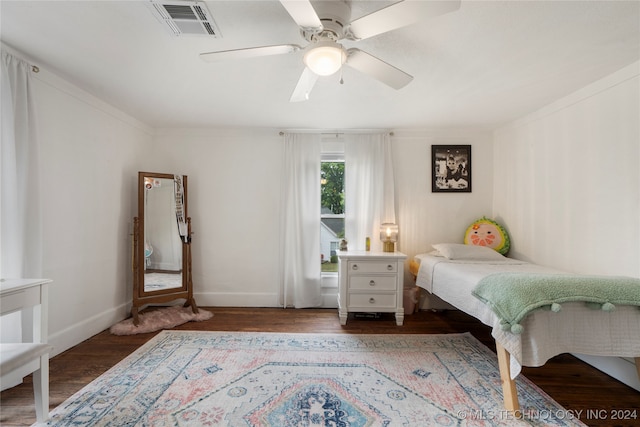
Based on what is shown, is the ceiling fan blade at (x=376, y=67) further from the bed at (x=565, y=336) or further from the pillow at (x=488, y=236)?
the pillow at (x=488, y=236)

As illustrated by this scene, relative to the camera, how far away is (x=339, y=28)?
1529 mm

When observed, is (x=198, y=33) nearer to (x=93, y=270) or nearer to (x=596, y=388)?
(x=93, y=270)

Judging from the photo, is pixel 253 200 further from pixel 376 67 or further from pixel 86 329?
pixel 376 67

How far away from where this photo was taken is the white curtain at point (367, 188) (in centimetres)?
371

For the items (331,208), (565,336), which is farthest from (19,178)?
(565,336)

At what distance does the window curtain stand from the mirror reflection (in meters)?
1.14

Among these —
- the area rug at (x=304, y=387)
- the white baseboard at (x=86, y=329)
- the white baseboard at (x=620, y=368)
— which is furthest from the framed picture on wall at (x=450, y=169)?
the white baseboard at (x=86, y=329)

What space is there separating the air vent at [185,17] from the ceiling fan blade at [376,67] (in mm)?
811

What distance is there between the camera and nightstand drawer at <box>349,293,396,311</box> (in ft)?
10.4

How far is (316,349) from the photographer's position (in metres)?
2.57

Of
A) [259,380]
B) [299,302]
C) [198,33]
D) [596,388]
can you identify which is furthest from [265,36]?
[596,388]

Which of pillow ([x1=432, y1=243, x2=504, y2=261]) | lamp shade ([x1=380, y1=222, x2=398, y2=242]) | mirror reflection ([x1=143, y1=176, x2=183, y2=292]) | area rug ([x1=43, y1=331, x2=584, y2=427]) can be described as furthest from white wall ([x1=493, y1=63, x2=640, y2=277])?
mirror reflection ([x1=143, y1=176, x2=183, y2=292])

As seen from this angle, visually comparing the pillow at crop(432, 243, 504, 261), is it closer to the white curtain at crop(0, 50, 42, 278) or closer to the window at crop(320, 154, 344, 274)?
the window at crop(320, 154, 344, 274)

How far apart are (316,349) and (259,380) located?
63 centimetres
